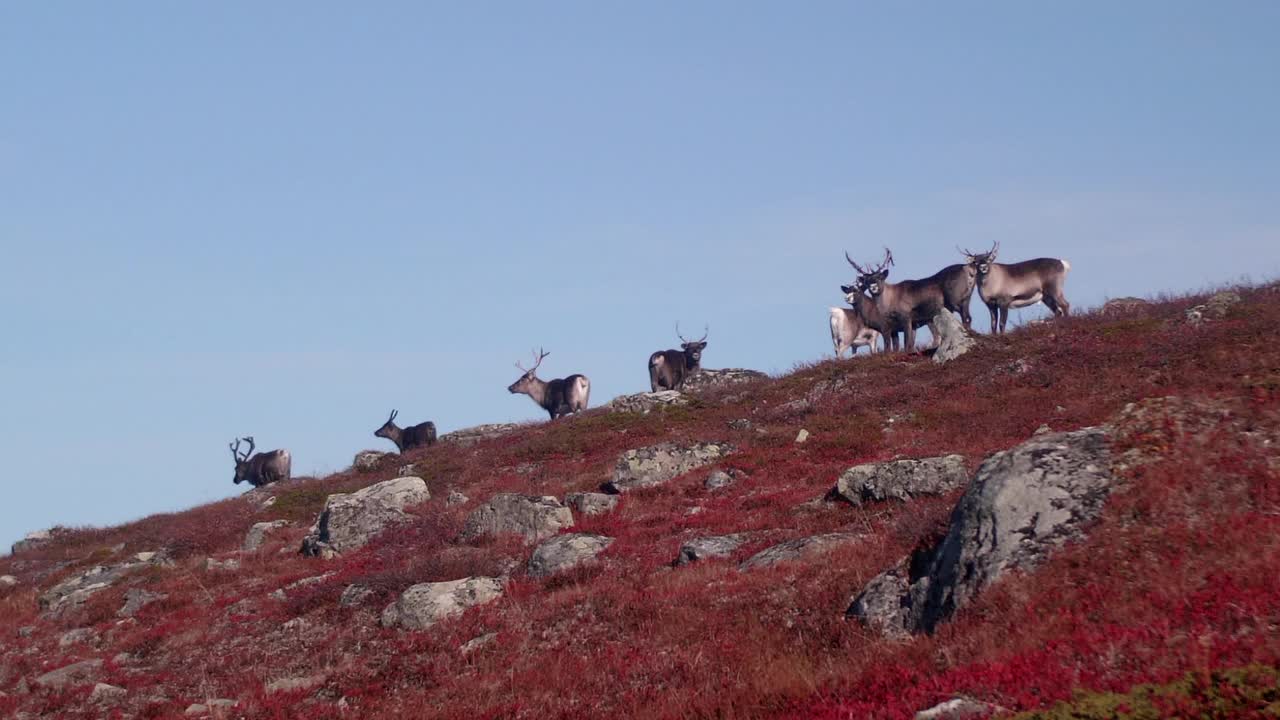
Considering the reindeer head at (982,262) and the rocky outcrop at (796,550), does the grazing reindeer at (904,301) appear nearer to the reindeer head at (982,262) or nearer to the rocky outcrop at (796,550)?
the reindeer head at (982,262)

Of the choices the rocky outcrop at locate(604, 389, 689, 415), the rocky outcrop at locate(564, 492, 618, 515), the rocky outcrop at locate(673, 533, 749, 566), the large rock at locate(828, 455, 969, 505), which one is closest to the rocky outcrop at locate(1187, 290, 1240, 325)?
the large rock at locate(828, 455, 969, 505)

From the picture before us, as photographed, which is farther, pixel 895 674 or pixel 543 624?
pixel 543 624

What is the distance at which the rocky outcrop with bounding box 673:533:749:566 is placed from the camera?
15.0m

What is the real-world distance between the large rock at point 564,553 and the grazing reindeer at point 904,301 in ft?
71.1

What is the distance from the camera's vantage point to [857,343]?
39.8m

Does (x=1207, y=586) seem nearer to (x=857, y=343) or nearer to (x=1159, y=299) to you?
(x=1159, y=299)

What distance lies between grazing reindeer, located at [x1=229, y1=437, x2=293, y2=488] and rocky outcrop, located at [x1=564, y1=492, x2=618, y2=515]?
28.9m

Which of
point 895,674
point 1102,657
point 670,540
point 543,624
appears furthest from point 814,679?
point 670,540

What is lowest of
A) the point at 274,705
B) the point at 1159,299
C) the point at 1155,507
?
the point at 274,705

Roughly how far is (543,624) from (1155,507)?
23.9 feet

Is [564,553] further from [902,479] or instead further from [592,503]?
[902,479]

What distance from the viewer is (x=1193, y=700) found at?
221 inches

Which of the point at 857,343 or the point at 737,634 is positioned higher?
the point at 857,343

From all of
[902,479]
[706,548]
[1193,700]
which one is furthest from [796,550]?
[1193,700]
